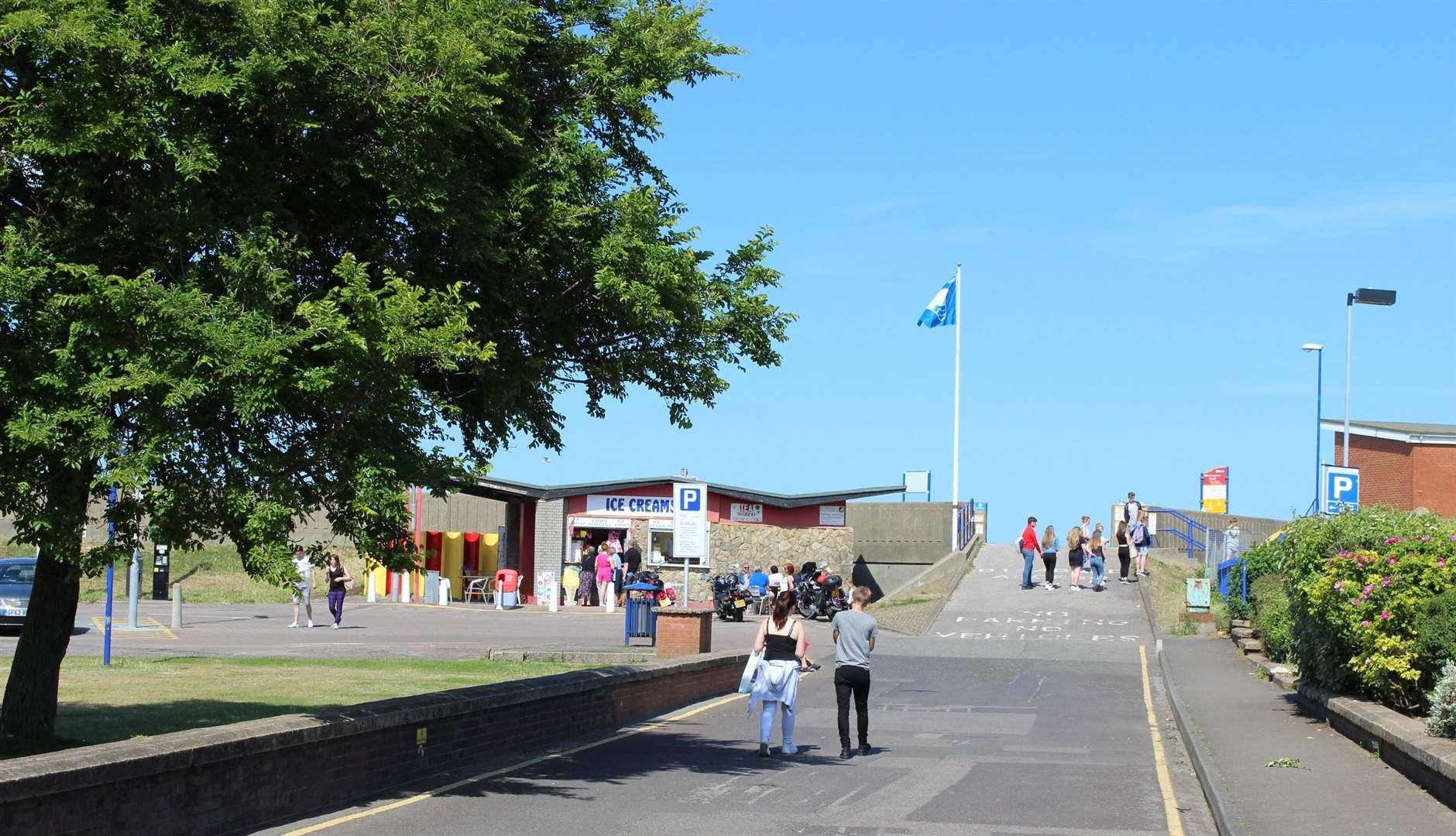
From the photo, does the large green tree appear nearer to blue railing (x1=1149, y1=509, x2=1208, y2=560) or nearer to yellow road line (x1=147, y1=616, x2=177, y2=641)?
yellow road line (x1=147, y1=616, x2=177, y2=641)

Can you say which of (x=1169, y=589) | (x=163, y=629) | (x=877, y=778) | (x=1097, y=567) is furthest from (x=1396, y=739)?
(x=1097, y=567)

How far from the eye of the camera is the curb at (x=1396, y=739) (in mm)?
10836

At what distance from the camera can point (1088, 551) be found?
132ft

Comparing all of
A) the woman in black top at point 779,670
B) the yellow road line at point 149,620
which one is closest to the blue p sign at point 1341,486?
the woman in black top at point 779,670

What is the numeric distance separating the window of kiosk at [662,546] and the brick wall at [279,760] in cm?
A: 2707

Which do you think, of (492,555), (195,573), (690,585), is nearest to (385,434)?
(690,585)

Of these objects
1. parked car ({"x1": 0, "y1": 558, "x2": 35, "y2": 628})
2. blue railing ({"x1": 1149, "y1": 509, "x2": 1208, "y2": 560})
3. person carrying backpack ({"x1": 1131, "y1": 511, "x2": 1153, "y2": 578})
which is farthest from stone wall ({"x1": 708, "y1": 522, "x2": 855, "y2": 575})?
parked car ({"x1": 0, "y1": 558, "x2": 35, "y2": 628})

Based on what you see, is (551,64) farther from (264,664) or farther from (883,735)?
(264,664)

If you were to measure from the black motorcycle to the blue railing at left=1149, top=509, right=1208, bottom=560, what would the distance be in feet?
38.6

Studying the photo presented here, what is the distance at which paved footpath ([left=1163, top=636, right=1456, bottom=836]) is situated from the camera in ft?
33.4

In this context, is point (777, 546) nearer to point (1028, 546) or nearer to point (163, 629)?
point (1028, 546)

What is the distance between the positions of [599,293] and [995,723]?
27.9 feet

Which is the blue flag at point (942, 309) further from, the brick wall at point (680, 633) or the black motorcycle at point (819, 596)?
the brick wall at point (680, 633)

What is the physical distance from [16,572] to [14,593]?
1.36 meters
